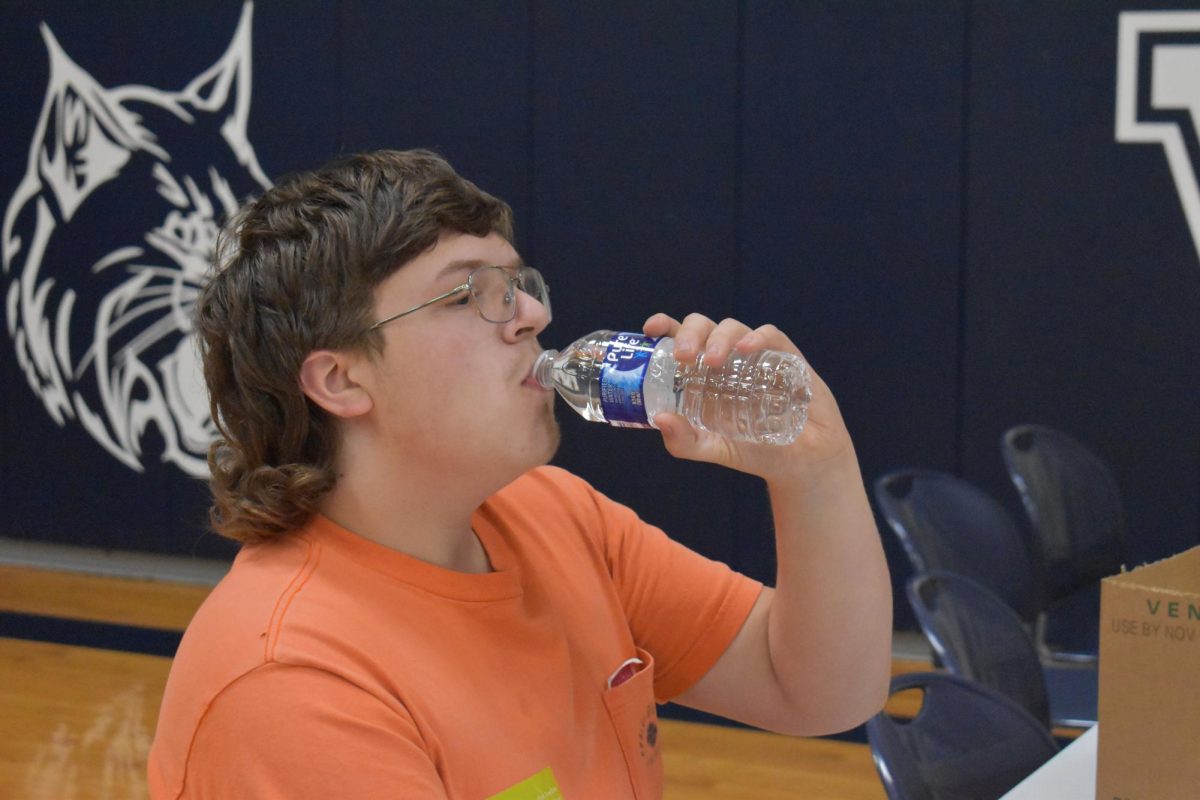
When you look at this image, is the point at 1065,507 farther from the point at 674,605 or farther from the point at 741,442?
the point at 741,442

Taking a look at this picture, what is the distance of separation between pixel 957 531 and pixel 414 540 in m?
1.72

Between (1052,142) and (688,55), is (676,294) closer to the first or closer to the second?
(688,55)

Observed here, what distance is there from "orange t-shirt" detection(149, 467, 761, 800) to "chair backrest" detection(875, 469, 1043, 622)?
116 centimetres

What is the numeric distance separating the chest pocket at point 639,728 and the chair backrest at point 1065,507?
188 centimetres

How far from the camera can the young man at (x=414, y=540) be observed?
3.75ft

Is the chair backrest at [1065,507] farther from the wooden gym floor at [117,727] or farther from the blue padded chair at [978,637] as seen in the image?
the blue padded chair at [978,637]

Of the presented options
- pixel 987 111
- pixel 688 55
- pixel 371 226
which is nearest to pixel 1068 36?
pixel 987 111

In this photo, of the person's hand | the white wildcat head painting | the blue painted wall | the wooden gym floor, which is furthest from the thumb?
the white wildcat head painting

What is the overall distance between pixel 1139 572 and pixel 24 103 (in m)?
4.91

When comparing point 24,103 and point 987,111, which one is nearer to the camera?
point 987,111

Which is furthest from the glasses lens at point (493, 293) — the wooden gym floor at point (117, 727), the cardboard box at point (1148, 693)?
the wooden gym floor at point (117, 727)

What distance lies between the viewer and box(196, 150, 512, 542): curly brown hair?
4.27 feet

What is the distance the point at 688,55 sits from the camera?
14.5ft

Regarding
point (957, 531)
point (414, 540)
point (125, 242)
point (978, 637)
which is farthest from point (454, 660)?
point (125, 242)
